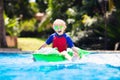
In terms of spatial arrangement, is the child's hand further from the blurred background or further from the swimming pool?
the blurred background

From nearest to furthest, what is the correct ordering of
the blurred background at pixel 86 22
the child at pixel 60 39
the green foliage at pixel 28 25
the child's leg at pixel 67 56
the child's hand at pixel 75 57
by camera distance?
the child's leg at pixel 67 56 < the child's hand at pixel 75 57 < the child at pixel 60 39 < the blurred background at pixel 86 22 < the green foliage at pixel 28 25

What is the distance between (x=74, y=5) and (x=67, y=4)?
1.73 ft

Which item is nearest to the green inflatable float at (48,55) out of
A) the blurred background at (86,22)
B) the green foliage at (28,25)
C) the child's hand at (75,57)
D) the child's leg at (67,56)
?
the child's leg at (67,56)

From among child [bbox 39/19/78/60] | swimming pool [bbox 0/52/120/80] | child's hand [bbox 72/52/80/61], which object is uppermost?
child [bbox 39/19/78/60]

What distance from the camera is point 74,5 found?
72.3 ft

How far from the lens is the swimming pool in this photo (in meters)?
7.23

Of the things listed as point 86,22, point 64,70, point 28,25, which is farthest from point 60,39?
point 28,25

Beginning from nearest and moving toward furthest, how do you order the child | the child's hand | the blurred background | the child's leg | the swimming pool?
the swimming pool
the child's leg
the child's hand
the child
the blurred background

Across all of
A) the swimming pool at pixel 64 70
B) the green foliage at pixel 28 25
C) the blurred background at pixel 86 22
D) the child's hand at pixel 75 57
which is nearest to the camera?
the swimming pool at pixel 64 70

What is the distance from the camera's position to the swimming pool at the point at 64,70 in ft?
23.7

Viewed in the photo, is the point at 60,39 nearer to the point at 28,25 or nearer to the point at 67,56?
the point at 67,56

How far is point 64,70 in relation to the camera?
8.31m

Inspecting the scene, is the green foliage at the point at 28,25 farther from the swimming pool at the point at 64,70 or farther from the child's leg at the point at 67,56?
the child's leg at the point at 67,56

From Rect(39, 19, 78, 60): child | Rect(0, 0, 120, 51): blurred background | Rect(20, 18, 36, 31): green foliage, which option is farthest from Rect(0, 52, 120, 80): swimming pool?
Rect(20, 18, 36, 31): green foliage
